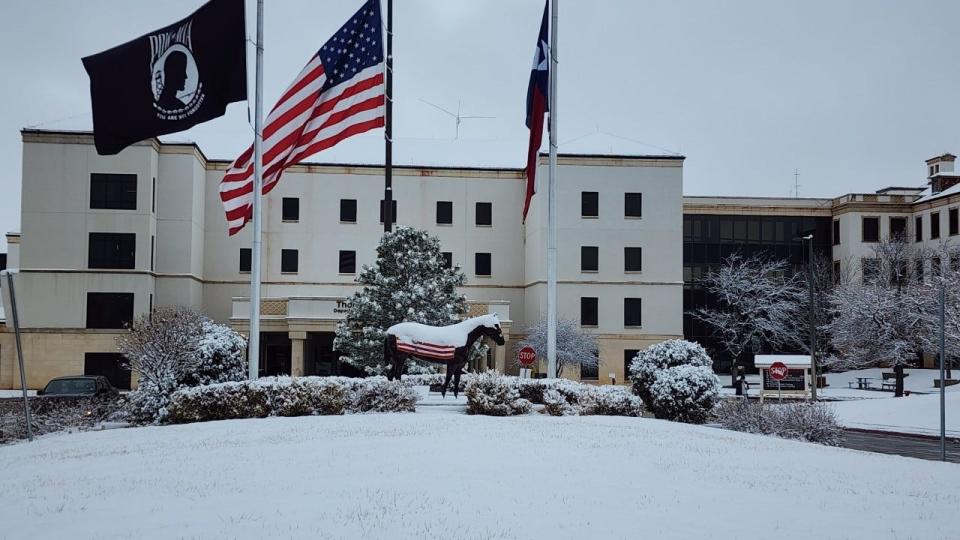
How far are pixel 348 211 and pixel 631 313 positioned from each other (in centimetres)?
1705

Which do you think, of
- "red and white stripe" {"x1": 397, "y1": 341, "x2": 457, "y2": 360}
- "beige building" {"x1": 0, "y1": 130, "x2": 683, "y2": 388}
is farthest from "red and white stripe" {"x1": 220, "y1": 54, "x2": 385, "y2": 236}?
"beige building" {"x1": 0, "y1": 130, "x2": 683, "y2": 388}

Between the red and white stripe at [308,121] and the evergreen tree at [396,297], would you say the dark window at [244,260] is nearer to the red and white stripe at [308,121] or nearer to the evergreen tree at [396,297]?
the evergreen tree at [396,297]

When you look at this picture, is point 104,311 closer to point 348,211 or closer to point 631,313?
point 348,211

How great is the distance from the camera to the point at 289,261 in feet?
168

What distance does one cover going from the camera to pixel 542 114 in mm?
23016

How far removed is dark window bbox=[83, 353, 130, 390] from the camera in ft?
153

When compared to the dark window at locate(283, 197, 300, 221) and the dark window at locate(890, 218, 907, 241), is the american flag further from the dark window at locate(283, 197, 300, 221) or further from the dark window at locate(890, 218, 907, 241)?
the dark window at locate(890, 218, 907, 241)

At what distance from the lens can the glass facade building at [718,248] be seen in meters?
66.9

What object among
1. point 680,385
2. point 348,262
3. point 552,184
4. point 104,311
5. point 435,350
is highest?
point 552,184

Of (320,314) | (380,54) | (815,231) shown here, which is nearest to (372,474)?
(380,54)

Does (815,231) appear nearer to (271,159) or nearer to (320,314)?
(320,314)

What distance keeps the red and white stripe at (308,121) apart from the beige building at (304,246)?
73.1ft

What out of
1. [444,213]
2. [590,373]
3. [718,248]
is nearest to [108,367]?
[444,213]

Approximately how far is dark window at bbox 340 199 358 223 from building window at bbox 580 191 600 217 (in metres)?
11.5
